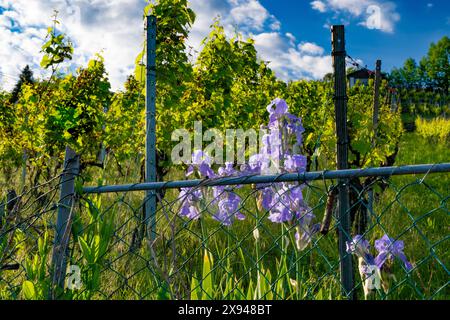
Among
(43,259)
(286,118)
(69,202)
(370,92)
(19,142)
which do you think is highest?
(370,92)

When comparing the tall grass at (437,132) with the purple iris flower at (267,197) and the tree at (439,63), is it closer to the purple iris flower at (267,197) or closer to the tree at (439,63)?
the purple iris flower at (267,197)

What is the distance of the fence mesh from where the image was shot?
1.64m

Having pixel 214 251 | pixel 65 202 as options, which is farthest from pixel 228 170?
pixel 214 251

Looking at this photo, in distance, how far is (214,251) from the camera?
357cm

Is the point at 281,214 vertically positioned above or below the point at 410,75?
below

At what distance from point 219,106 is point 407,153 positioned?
24.5 ft

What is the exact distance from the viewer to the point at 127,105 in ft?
20.4

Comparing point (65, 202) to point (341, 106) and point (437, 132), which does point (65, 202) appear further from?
point (437, 132)

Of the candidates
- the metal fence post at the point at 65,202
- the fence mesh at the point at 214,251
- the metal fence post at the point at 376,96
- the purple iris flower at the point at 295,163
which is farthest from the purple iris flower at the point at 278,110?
the metal fence post at the point at 376,96

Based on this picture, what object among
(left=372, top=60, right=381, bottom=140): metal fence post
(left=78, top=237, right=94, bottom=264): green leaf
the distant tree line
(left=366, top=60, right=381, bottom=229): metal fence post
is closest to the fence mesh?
(left=78, top=237, right=94, bottom=264): green leaf

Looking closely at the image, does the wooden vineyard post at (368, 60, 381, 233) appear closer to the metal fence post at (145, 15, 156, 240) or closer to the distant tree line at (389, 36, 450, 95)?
the metal fence post at (145, 15, 156, 240)
